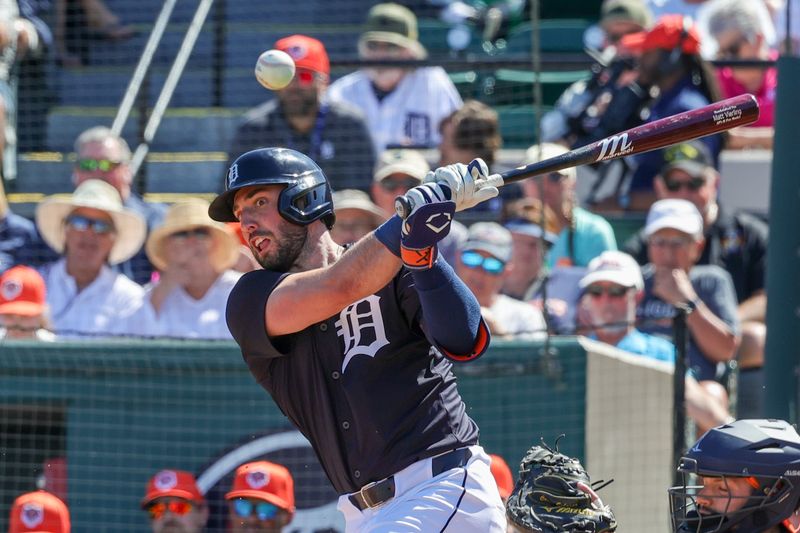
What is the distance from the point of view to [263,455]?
6.86 m

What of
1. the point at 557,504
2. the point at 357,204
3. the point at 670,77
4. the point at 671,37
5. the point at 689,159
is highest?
the point at 671,37

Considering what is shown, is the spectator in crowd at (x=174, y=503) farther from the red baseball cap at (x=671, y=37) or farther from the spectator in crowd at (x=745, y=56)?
the spectator in crowd at (x=745, y=56)

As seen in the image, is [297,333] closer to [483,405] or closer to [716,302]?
[483,405]

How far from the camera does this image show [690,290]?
23.2ft

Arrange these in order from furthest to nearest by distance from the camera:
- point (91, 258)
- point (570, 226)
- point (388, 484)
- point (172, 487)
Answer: point (570, 226) < point (91, 258) < point (172, 487) < point (388, 484)

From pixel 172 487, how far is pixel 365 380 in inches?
109

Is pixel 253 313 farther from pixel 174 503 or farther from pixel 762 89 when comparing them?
pixel 762 89

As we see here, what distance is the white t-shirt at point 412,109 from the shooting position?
8.71 metres

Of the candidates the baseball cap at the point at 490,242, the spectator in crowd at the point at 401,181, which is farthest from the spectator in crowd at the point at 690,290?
the spectator in crowd at the point at 401,181

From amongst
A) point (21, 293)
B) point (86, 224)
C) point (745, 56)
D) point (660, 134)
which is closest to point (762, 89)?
point (745, 56)

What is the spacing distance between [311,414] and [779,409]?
206cm

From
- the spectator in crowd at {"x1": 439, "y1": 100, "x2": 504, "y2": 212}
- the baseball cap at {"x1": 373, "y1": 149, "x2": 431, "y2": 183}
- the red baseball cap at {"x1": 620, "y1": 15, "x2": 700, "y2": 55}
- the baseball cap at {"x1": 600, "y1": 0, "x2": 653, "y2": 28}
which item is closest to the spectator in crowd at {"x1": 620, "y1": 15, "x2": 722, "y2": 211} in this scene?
the red baseball cap at {"x1": 620, "y1": 15, "x2": 700, "y2": 55}

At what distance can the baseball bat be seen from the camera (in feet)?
13.4

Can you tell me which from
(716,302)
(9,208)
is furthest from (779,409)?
(9,208)
